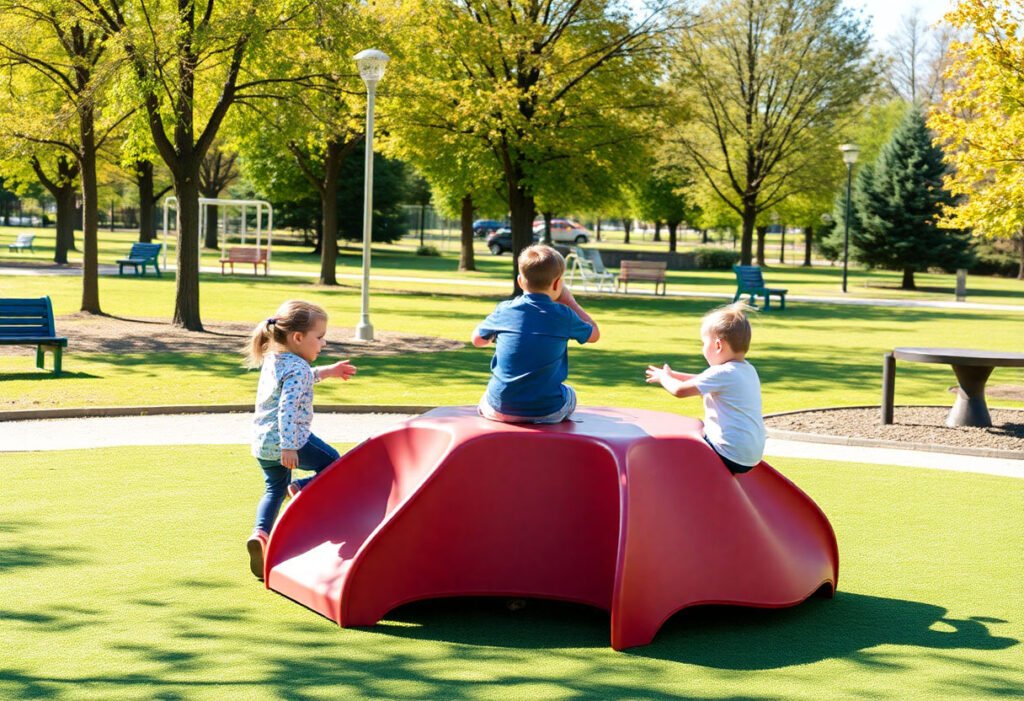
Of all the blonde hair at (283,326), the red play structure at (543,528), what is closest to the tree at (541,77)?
the blonde hair at (283,326)

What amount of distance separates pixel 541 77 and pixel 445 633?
28454mm

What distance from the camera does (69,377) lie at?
1530 cm

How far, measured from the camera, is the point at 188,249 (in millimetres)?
21750

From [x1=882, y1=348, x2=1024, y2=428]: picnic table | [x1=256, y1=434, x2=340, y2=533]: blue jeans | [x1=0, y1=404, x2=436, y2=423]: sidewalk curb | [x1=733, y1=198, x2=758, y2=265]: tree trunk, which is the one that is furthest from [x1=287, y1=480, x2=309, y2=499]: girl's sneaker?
[x1=733, y1=198, x2=758, y2=265]: tree trunk

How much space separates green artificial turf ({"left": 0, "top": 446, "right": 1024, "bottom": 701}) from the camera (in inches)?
198

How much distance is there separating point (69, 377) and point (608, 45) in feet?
67.9

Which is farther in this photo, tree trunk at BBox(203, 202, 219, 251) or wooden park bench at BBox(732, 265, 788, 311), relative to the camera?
tree trunk at BBox(203, 202, 219, 251)

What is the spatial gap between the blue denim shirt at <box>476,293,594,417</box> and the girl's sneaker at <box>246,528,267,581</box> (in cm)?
153

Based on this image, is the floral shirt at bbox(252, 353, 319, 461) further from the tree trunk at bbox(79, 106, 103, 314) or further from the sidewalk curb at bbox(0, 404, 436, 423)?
the tree trunk at bbox(79, 106, 103, 314)

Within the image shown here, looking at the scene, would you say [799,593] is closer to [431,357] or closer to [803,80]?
[431,357]

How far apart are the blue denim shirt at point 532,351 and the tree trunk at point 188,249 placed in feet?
53.9

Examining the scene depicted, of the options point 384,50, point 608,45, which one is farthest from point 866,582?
point 608,45

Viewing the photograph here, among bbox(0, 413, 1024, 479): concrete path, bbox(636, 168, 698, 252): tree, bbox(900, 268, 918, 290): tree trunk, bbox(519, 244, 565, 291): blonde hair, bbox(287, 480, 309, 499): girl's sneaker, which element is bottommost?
bbox(0, 413, 1024, 479): concrete path

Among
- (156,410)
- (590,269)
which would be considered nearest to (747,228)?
(590,269)
